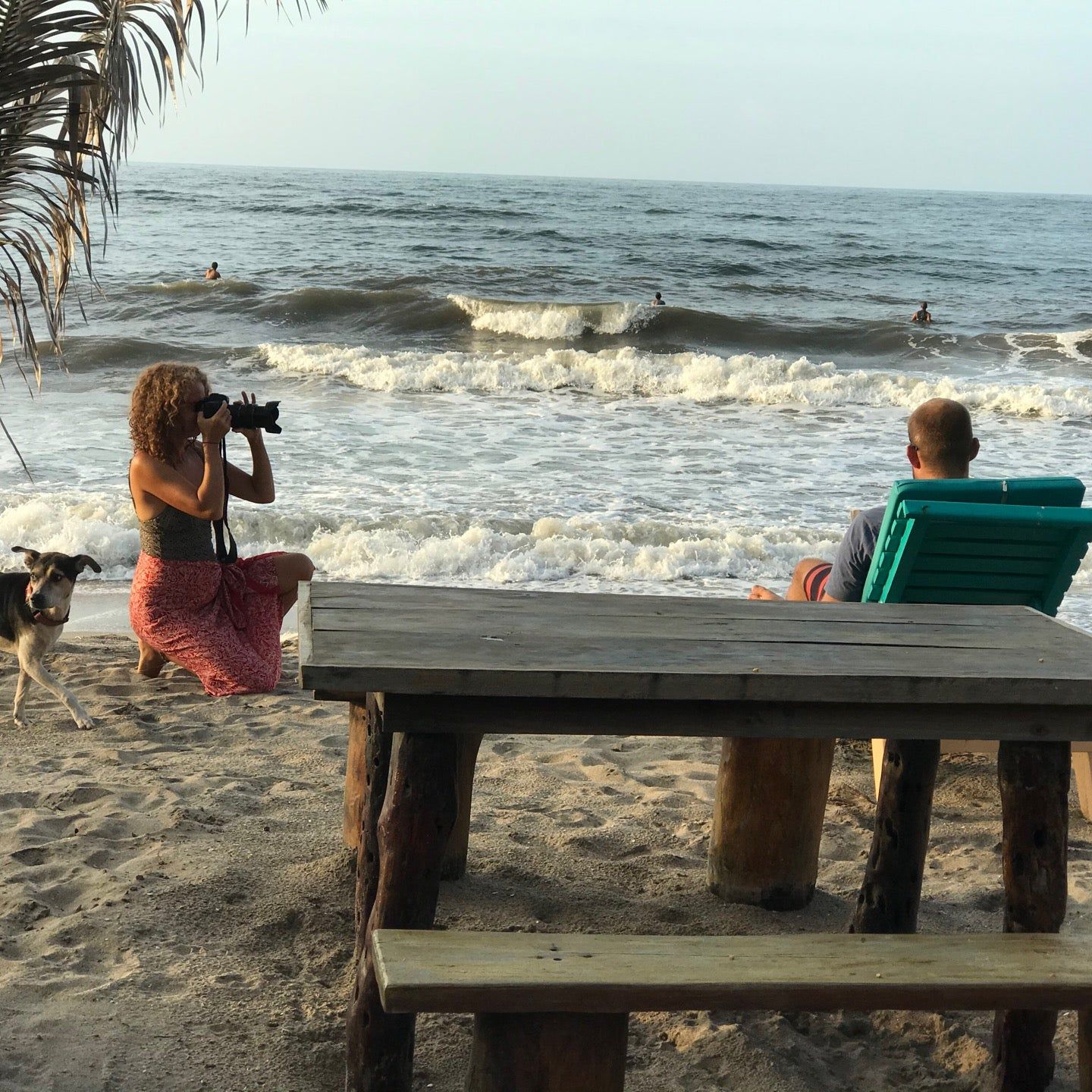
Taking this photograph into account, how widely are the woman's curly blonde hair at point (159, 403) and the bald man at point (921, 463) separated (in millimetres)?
2355

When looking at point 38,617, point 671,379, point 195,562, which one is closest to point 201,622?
point 195,562

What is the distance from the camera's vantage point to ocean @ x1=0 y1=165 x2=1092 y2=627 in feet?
25.0

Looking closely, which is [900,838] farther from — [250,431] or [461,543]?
[461,543]

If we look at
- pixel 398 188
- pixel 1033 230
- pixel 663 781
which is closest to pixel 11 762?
pixel 663 781

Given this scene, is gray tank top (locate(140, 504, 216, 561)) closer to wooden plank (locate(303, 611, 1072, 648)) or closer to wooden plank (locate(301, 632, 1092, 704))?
wooden plank (locate(303, 611, 1072, 648))

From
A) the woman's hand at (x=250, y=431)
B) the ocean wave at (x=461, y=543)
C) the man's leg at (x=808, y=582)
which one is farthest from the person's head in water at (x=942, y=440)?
the ocean wave at (x=461, y=543)

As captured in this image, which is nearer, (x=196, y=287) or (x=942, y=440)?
(x=942, y=440)

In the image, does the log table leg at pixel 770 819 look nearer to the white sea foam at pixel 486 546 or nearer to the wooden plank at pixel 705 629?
the wooden plank at pixel 705 629

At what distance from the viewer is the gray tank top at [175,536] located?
4855 millimetres

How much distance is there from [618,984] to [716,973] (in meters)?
0.18

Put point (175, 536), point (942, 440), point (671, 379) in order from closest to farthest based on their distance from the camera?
point (942, 440) → point (175, 536) → point (671, 379)

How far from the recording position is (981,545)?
12.2ft

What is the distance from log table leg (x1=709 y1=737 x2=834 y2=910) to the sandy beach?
0.08m

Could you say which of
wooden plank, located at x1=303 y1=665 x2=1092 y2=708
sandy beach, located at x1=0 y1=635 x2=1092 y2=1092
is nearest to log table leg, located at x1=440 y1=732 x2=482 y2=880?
sandy beach, located at x1=0 y1=635 x2=1092 y2=1092
